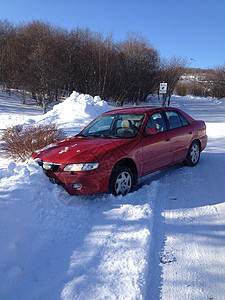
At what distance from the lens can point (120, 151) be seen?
12.5ft

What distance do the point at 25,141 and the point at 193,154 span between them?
4295mm

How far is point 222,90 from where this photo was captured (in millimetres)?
50969

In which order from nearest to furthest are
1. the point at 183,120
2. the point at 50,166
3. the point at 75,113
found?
1. the point at 50,166
2. the point at 183,120
3. the point at 75,113

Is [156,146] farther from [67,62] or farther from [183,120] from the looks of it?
[67,62]

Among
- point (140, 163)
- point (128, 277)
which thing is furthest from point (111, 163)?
point (128, 277)

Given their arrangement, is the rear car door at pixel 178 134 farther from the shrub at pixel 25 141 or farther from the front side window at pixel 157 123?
the shrub at pixel 25 141

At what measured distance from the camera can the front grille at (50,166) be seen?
3.68m

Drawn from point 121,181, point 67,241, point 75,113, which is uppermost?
point 75,113

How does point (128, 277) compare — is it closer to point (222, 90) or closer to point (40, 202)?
point (40, 202)

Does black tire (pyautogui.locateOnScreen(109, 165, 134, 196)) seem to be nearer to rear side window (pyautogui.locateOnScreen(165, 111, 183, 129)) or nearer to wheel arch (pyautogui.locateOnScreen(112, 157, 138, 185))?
wheel arch (pyautogui.locateOnScreen(112, 157, 138, 185))

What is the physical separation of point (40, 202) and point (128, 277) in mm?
1655

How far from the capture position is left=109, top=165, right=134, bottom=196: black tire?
3.72 metres

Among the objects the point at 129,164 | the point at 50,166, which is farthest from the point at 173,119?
the point at 50,166

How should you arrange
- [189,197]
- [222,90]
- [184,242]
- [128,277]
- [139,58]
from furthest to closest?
[222,90] → [139,58] → [189,197] → [184,242] → [128,277]
